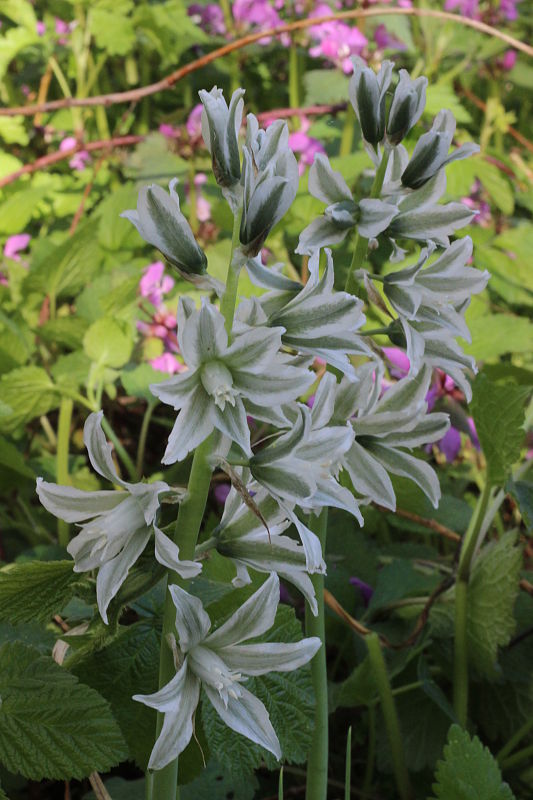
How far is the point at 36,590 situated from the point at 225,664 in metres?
0.18

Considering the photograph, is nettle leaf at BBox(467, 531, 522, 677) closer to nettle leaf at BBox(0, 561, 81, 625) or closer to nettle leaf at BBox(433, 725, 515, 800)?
nettle leaf at BBox(433, 725, 515, 800)

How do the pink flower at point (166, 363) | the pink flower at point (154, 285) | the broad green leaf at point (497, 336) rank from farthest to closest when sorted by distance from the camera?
the pink flower at point (154, 285) < the pink flower at point (166, 363) < the broad green leaf at point (497, 336)

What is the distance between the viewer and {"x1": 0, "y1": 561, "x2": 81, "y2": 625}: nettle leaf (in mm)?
753

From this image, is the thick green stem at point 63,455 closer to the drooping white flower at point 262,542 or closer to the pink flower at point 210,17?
the drooping white flower at point 262,542

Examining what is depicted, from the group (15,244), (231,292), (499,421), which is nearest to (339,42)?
(15,244)

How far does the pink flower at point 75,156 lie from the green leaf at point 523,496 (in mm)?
2035

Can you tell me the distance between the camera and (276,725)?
2.73 feet

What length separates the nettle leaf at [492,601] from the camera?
114 centimetres

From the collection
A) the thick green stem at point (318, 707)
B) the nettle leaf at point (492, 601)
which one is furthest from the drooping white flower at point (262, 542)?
the nettle leaf at point (492, 601)

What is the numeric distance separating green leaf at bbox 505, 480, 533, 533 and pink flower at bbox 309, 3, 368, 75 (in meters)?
1.99

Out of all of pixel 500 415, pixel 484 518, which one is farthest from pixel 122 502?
pixel 484 518

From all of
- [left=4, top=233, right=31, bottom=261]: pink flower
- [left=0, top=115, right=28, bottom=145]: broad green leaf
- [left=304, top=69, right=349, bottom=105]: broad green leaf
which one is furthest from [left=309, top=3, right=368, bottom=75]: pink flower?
[left=4, top=233, right=31, bottom=261]: pink flower

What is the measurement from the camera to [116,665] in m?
0.85

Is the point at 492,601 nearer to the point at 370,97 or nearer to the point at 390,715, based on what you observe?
the point at 390,715
